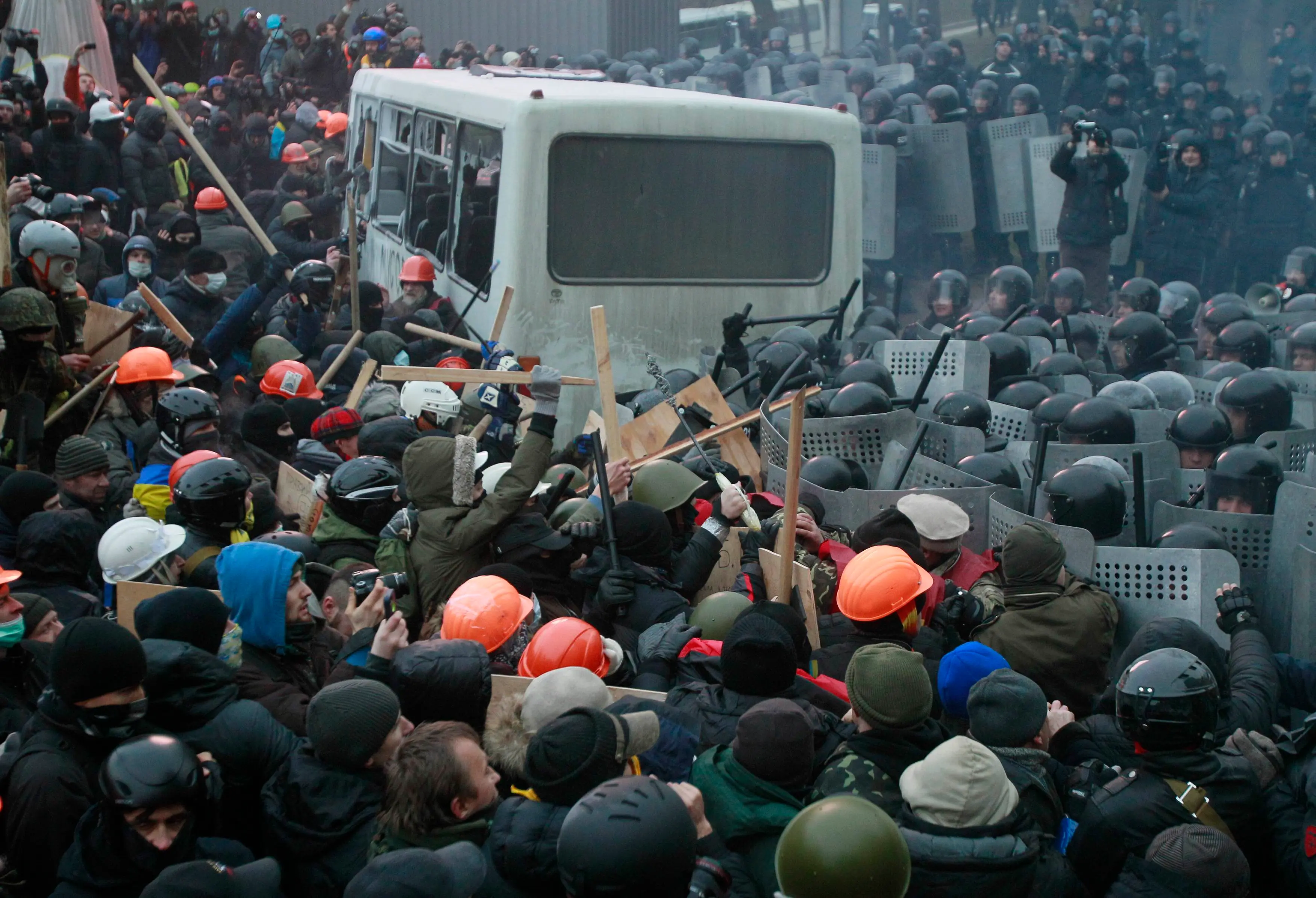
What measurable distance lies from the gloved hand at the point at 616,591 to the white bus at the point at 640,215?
309 cm

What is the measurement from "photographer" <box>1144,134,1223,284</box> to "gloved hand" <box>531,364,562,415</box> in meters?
11.3

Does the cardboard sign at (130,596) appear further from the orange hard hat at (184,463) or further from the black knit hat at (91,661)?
the orange hard hat at (184,463)

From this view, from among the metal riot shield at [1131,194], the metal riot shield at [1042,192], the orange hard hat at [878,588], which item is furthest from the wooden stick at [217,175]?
the metal riot shield at [1131,194]

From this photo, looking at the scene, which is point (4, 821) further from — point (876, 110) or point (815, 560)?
point (876, 110)

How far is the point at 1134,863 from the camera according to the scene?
3020 millimetres

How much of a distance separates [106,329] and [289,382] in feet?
4.25

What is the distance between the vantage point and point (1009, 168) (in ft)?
48.3

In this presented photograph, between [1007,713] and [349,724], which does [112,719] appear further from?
[1007,713]

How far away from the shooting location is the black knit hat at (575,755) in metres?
2.88

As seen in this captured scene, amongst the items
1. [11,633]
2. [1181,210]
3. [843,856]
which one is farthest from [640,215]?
[1181,210]

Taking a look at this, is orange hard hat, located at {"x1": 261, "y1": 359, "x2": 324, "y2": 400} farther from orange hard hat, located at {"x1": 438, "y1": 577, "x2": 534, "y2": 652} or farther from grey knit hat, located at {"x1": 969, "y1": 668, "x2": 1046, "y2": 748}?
grey knit hat, located at {"x1": 969, "y1": 668, "x2": 1046, "y2": 748}

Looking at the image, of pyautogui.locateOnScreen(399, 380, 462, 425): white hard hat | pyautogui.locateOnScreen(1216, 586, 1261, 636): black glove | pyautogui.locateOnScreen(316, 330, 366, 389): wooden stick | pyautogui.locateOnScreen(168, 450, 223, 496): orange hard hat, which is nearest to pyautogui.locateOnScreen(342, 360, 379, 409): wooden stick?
pyautogui.locateOnScreen(399, 380, 462, 425): white hard hat

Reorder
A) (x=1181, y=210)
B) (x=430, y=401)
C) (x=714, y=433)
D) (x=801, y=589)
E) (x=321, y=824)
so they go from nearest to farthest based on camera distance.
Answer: (x=321, y=824) → (x=801, y=589) → (x=714, y=433) → (x=430, y=401) → (x=1181, y=210)

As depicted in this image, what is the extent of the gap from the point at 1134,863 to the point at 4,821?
Answer: 2.66 metres
